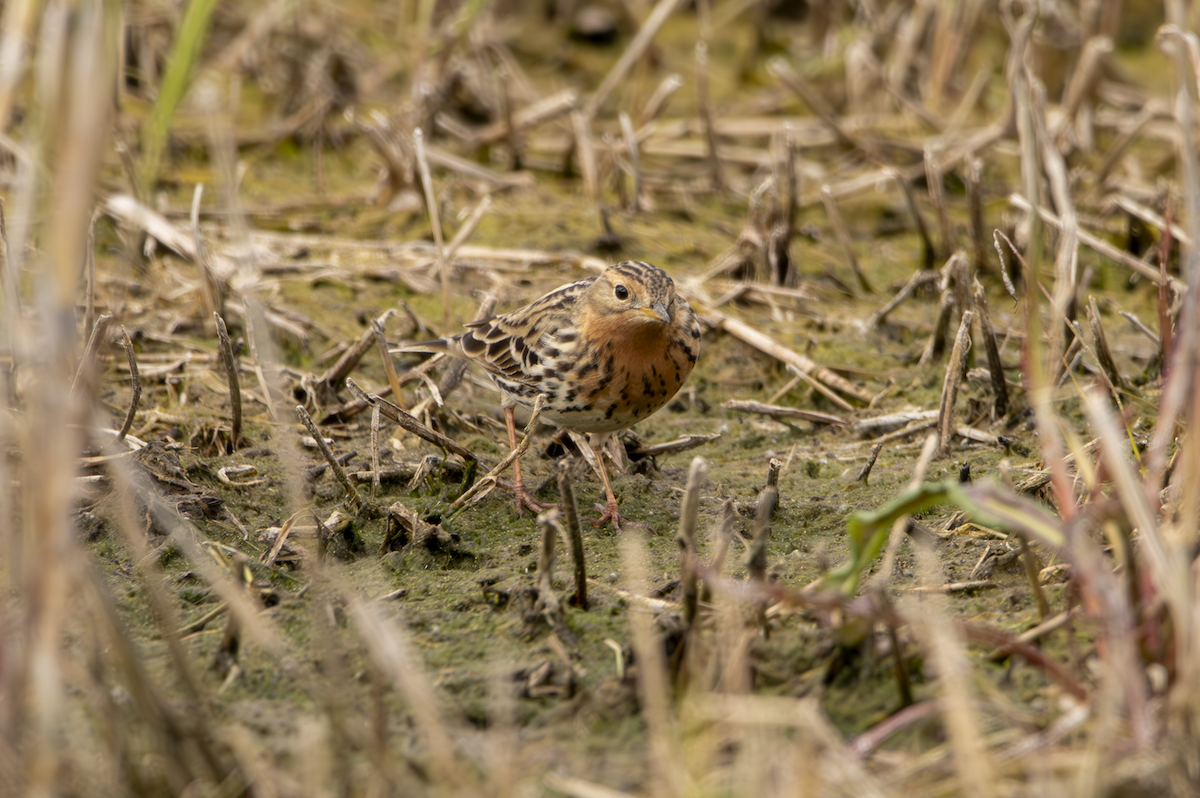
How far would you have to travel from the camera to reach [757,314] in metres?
7.69

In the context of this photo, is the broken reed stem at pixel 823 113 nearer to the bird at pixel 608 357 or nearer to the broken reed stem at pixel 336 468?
the bird at pixel 608 357

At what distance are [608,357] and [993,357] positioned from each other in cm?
183

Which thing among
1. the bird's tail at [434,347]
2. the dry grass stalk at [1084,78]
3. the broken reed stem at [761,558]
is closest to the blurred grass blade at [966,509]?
the broken reed stem at [761,558]

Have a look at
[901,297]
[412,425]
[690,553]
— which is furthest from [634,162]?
[690,553]

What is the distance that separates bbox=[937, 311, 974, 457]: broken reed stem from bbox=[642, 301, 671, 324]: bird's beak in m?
1.32

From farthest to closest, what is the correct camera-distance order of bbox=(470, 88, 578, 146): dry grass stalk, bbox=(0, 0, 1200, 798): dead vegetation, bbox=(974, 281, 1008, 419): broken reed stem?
bbox=(470, 88, 578, 146): dry grass stalk, bbox=(974, 281, 1008, 419): broken reed stem, bbox=(0, 0, 1200, 798): dead vegetation

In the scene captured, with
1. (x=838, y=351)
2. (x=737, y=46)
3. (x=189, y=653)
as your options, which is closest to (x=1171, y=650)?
(x=189, y=653)

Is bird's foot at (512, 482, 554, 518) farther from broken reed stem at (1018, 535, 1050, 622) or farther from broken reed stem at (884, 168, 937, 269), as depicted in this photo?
broken reed stem at (884, 168, 937, 269)

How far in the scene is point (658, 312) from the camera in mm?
5586

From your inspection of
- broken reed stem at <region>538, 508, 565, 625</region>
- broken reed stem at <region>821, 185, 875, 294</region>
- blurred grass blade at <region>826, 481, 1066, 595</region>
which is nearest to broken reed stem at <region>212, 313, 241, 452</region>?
broken reed stem at <region>538, 508, 565, 625</region>

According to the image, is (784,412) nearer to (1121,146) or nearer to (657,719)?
(657,719)

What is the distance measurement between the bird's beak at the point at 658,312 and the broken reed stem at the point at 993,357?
146cm

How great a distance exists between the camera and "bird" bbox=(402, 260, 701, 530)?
5656 mm

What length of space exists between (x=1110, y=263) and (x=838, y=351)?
A: 2.31 meters
